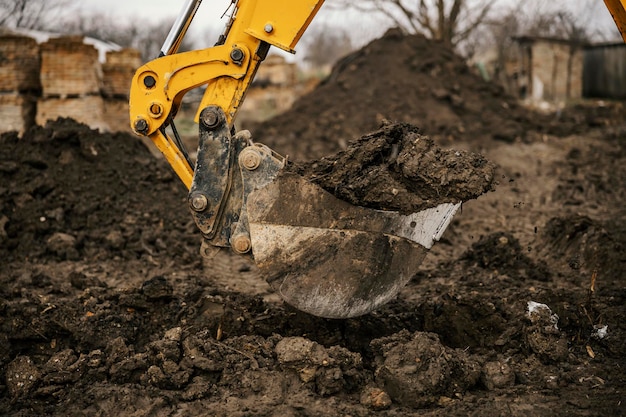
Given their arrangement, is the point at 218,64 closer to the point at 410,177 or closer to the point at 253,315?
the point at 410,177

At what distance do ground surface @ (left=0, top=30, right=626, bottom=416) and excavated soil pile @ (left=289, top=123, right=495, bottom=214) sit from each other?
804 millimetres

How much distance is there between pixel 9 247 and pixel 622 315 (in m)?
5.19

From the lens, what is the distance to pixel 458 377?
3.55 metres

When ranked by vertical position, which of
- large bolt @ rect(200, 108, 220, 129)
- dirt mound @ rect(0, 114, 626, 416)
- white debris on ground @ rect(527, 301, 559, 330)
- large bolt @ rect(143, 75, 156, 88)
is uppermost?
large bolt @ rect(143, 75, 156, 88)

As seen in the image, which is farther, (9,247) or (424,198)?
(9,247)

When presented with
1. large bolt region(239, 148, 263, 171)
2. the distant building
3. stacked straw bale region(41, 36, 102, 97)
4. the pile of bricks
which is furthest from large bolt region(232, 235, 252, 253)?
the distant building

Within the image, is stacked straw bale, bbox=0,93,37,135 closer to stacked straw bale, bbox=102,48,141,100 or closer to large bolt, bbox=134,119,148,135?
stacked straw bale, bbox=102,48,141,100

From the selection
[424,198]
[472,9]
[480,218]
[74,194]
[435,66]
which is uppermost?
[472,9]

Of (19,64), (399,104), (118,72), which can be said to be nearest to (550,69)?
(399,104)

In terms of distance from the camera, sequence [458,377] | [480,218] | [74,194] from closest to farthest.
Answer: [458,377]
[74,194]
[480,218]

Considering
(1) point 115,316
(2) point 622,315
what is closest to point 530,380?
(2) point 622,315

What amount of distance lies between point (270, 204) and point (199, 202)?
16.4 inches

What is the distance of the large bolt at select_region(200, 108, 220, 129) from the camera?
375 centimetres

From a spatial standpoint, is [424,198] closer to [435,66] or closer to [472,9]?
[435,66]
